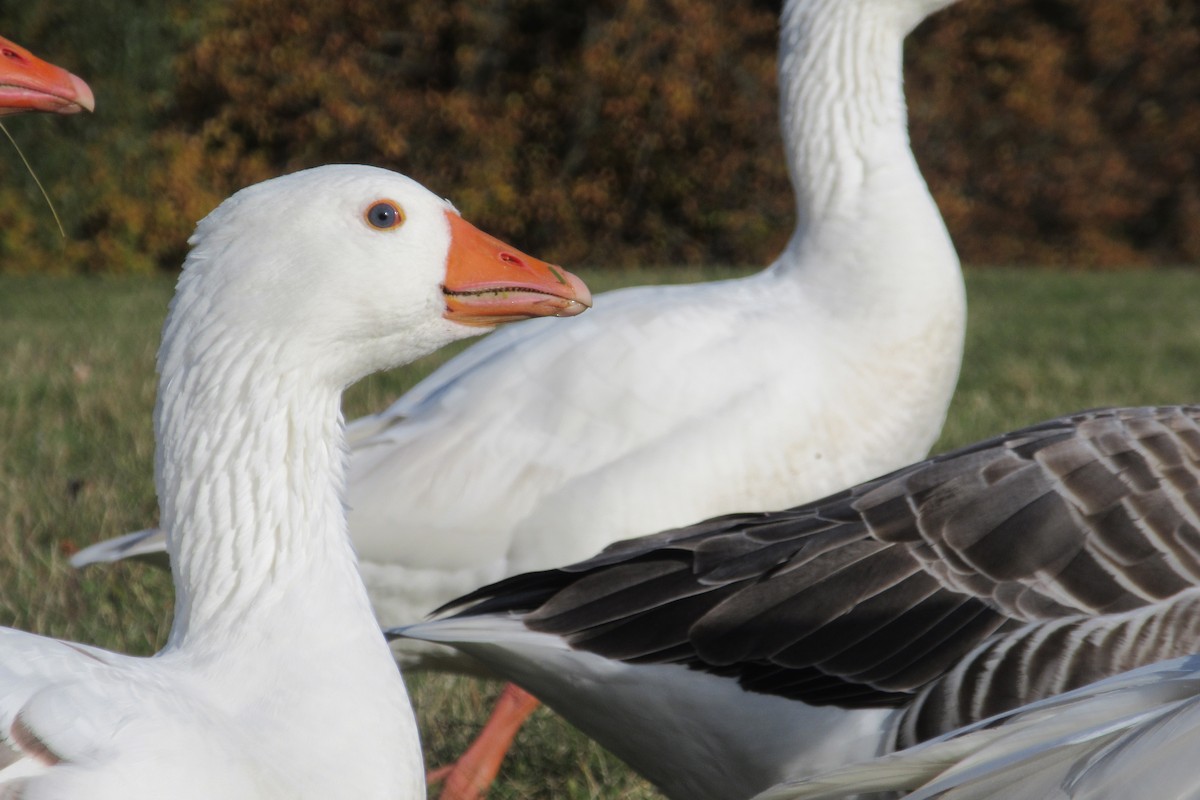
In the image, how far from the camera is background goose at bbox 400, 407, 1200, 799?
2479 mm

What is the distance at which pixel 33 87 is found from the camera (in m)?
2.31

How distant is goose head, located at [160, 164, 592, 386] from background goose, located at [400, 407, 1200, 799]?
603 millimetres

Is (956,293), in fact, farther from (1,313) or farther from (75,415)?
(1,313)

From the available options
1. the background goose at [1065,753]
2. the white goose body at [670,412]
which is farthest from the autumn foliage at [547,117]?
the background goose at [1065,753]

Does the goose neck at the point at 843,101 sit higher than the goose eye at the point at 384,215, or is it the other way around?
the goose neck at the point at 843,101

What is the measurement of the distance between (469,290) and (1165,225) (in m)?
21.9

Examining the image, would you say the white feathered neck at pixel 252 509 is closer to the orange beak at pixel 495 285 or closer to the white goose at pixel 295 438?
the white goose at pixel 295 438

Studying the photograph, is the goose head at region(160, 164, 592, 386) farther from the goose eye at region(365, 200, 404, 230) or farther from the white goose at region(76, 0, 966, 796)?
the white goose at region(76, 0, 966, 796)

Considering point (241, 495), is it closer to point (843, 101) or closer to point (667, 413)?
point (667, 413)

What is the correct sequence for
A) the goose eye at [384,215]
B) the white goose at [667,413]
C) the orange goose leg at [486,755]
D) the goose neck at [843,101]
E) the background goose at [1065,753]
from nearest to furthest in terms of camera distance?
the background goose at [1065,753] < the goose eye at [384,215] < the orange goose leg at [486,755] < the white goose at [667,413] < the goose neck at [843,101]

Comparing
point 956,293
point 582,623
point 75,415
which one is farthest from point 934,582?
point 75,415

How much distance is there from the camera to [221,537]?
7.64 feet

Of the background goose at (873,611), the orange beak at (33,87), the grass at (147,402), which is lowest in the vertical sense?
the grass at (147,402)

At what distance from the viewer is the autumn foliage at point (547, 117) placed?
16328 mm
